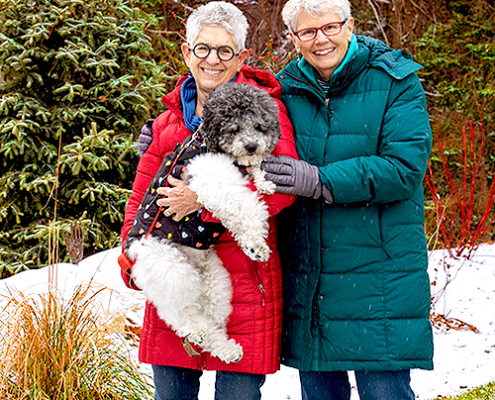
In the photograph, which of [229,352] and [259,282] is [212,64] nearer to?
[259,282]

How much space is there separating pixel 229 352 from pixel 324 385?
601mm

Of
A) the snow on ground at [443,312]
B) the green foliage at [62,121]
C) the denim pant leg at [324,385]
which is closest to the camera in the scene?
the denim pant leg at [324,385]

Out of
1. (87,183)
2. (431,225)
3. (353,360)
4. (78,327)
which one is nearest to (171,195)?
(353,360)

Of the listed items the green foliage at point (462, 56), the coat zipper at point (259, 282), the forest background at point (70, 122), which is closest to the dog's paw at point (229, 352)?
the coat zipper at point (259, 282)

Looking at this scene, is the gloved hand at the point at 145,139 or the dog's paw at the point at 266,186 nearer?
the dog's paw at the point at 266,186

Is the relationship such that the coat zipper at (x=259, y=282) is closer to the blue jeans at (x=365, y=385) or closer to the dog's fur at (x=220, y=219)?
the dog's fur at (x=220, y=219)

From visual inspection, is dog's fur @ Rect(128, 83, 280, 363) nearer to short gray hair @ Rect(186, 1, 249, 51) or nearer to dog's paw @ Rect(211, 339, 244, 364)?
dog's paw @ Rect(211, 339, 244, 364)

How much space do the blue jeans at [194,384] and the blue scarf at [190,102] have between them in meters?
1.18

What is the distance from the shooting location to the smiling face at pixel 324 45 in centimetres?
235

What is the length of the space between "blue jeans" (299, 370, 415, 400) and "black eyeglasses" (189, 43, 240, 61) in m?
1.62

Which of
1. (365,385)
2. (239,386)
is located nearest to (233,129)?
(239,386)

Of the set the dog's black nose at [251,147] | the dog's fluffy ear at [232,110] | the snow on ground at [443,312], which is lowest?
the snow on ground at [443,312]

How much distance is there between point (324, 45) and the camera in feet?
7.74

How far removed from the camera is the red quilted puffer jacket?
2357mm
